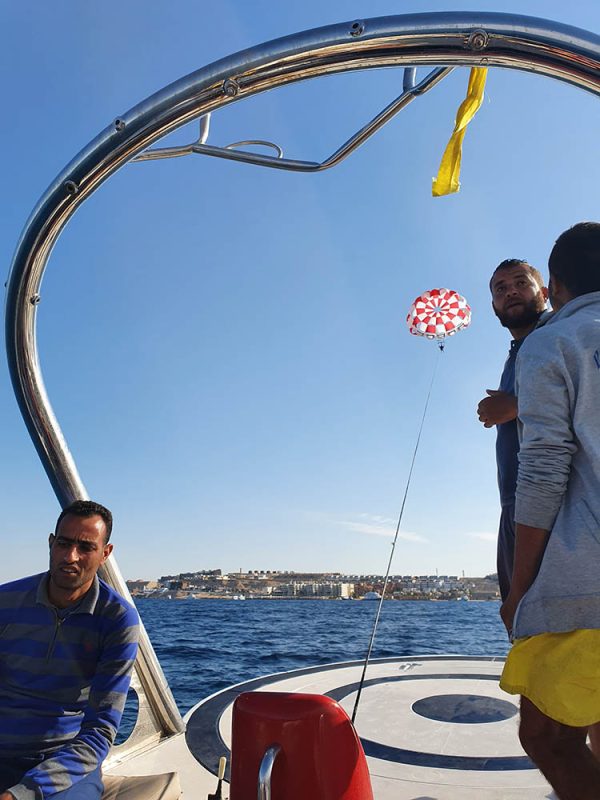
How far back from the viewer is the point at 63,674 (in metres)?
2.14

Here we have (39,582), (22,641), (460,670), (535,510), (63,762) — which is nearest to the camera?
(535,510)

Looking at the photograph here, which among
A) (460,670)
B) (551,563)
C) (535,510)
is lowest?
(460,670)

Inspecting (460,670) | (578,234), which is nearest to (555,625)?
(578,234)

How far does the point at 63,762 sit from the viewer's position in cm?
189

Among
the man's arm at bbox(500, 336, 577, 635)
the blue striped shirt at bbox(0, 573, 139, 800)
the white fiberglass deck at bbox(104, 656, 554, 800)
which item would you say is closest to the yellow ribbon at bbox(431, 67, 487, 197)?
the man's arm at bbox(500, 336, 577, 635)

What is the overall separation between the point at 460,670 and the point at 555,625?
4.50m

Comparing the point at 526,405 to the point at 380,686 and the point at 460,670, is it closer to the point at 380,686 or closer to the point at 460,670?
the point at 380,686

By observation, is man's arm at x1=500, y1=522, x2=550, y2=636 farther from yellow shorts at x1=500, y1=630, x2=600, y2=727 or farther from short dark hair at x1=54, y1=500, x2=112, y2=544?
short dark hair at x1=54, y1=500, x2=112, y2=544

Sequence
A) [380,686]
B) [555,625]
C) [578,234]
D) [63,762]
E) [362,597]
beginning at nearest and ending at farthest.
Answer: [555,625] → [578,234] → [63,762] → [380,686] → [362,597]

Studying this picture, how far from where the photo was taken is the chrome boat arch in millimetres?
1440

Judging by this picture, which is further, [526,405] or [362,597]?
[362,597]

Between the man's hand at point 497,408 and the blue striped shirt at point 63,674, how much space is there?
5.20 feet

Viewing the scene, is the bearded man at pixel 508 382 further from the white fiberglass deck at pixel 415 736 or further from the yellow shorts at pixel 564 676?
the white fiberglass deck at pixel 415 736

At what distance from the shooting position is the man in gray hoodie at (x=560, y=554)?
4.01 feet
